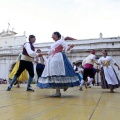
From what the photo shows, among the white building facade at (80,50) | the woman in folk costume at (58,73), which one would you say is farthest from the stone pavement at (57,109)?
the white building facade at (80,50)

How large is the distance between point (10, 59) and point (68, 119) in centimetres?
2323

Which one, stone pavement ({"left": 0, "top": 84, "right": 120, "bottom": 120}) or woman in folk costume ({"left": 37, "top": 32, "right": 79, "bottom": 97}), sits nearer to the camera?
stone pavement ({"left": 0, "top": 84, "right": 120, "bottom": 120})

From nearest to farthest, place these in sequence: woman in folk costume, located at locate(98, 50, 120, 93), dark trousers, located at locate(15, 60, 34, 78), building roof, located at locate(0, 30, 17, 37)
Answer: dark trousers, located at locate(15, 60, 34, 78)
woman in folk costume, located at locate(98, 50, 120, 93)
building roof, located at locate(0, 30, 17, 37)

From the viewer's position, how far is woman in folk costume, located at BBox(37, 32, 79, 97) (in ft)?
13.9

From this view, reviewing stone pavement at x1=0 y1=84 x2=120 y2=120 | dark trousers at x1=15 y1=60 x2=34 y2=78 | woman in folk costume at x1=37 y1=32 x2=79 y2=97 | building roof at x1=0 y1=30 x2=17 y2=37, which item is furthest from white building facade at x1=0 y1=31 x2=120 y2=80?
stone pavement at x1=0 y1=84 x2=120 y2=120

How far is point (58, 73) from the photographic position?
4.26 m

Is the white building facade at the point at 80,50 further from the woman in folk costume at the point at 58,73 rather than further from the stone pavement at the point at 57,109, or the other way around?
the stone pavement at the point at 57,109

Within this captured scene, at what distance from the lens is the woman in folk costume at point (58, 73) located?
4.22 metres

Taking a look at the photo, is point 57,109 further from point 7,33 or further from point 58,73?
point 7,33

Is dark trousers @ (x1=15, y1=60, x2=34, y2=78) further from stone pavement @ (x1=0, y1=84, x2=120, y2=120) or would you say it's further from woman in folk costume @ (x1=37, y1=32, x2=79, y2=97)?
stone pavement @ (x1=0, y1=84, x2=120, y2=120)

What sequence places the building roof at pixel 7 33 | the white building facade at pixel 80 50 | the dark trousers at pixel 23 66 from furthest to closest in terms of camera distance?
the building roof at pixel 7 33, the white building facade at pixel 80 50, the dark trousers at pixel 23 66

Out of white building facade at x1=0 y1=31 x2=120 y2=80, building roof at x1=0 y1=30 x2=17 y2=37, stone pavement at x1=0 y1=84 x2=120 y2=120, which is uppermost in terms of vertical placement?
building roof at x1=0 y1=30 x2=17 y2=37

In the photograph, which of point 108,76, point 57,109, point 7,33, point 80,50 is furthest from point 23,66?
point 7,33

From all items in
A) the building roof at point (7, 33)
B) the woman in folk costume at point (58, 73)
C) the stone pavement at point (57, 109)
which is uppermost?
the building roof at point (7, 33)
